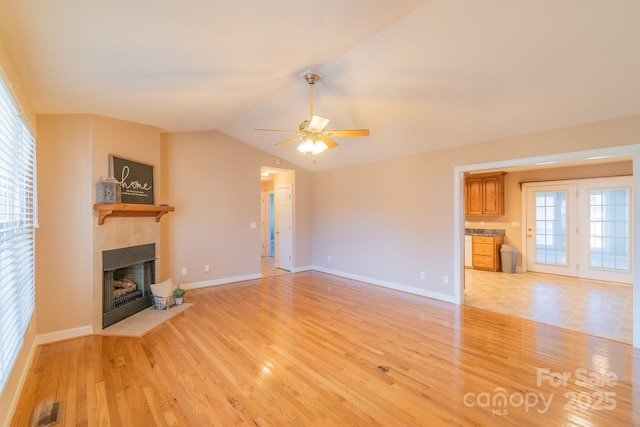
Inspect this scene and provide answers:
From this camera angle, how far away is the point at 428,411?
6.61 feet

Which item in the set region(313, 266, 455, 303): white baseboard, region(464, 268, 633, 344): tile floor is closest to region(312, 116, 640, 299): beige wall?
region(313, 266, 455, 303): white baseboard

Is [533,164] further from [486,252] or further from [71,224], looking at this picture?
[71,224]

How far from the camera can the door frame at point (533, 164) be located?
2.97 metres

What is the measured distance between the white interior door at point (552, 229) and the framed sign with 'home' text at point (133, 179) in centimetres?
793

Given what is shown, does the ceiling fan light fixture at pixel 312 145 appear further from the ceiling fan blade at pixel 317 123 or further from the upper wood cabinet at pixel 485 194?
the upper wood cabinet at pixel 485 194

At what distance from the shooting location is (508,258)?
6.69 meters

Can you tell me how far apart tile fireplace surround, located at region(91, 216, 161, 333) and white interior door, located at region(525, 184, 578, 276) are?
26.2 feet

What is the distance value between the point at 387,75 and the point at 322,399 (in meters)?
3.19

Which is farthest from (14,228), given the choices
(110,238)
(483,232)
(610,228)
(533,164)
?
(610,228)

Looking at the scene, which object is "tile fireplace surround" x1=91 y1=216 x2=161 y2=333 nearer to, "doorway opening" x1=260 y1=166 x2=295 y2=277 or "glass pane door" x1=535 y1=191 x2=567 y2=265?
"doorway opening" x1=260 y1=166 x2=295 y2=277

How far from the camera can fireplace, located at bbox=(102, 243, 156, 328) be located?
3564 mm

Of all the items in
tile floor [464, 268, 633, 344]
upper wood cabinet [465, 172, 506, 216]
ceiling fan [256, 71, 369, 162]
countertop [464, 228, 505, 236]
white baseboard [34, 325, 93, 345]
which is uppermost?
ceiling fan [256, 71, 369, 162]

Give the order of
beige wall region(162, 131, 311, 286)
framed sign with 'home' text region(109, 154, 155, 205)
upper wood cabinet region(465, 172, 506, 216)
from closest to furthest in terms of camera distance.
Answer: framed sign with 'home' text region(109, 154, 155, 205) → beige wall region(162, 131, 311, 286) → upper wood cabinet region(465, 172, 506, 216)

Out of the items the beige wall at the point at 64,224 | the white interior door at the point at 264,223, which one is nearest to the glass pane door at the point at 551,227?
the white interior door at the point at 264,223
